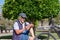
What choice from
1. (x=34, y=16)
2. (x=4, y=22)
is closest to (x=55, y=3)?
(x=34, y=16)

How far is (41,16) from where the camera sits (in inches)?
768

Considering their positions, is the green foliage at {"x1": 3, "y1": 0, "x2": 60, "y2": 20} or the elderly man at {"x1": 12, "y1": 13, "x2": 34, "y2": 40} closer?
the elderly man at {"x1": 12, "y1": 13, "x2": 34, "y2": 40}

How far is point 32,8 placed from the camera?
63.3 ft

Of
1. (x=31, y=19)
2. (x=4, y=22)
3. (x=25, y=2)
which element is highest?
(x=25, y=2)

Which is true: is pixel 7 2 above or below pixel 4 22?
above

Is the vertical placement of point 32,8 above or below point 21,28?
below

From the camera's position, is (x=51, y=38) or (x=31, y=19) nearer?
(x=51, y=38)

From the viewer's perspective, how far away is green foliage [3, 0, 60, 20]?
19172mm

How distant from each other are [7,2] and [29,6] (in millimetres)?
1911

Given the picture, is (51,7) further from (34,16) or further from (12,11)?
(12,11)

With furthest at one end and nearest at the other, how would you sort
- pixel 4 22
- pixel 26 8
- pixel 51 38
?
pixel 4 22 → pixel 26 8 → pixel 51 38

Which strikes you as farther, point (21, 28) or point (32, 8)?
point (32, 8)

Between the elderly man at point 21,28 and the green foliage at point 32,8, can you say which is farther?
the green foliage at point 32,8

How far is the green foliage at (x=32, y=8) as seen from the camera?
19172mm
